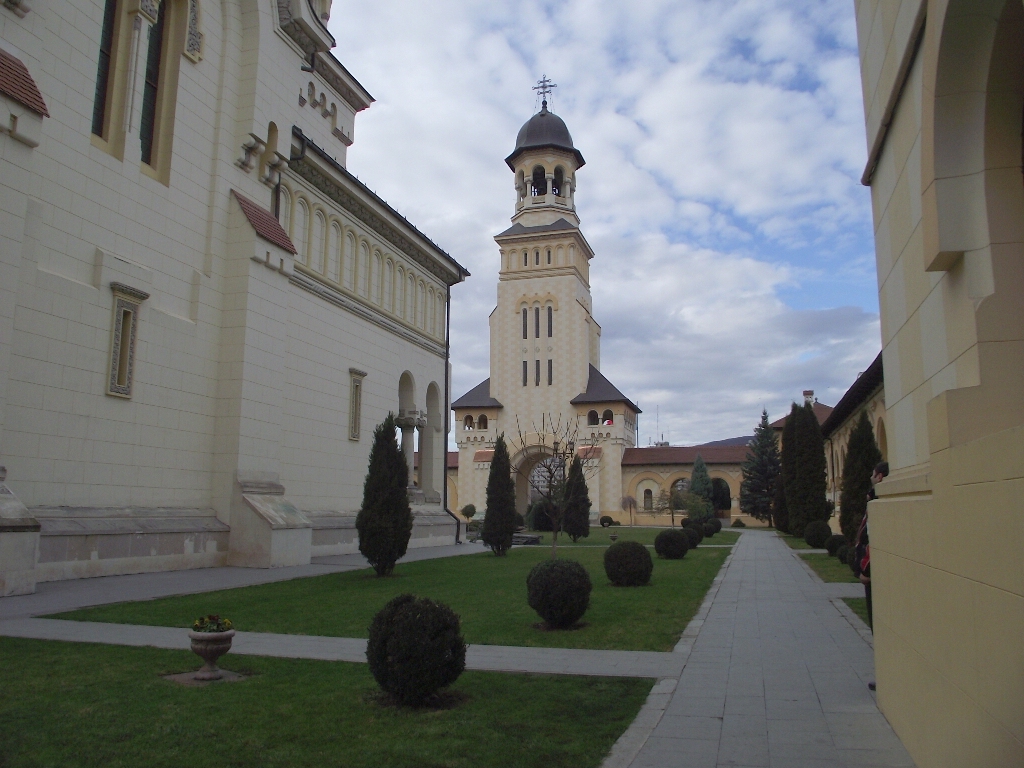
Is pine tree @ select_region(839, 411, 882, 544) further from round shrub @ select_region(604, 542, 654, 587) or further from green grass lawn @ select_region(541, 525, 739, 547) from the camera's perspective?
round shrub @ select_region(604, 542, 654, 587)

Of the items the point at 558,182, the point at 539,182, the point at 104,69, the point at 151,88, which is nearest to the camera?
the point at 104,69

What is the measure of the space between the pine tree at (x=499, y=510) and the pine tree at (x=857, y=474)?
9594mm

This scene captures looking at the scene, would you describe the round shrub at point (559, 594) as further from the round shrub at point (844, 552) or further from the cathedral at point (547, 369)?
the cathedral at point (547, 369)

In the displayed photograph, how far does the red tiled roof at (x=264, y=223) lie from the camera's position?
1744 cm

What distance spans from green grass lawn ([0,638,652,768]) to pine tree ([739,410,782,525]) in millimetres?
51869

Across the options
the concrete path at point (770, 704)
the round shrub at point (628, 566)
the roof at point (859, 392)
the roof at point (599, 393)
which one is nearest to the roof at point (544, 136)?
the roof at point (599, 393)

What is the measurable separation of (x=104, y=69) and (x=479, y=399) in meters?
44.2

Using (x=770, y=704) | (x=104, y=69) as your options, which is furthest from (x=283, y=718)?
(x=104, y=69)

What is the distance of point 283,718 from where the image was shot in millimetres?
5496

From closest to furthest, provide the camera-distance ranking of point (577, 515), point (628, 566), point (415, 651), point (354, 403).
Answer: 1. point (415, 651)
2. point (628, 566)
3. point (354, 403)
4. point (577, 515)

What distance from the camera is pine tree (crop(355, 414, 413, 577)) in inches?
619

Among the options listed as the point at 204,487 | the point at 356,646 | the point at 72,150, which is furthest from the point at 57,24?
the point at 356,646

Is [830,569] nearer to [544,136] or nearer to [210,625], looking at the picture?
[210,625]

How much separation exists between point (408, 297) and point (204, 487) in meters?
12.8
